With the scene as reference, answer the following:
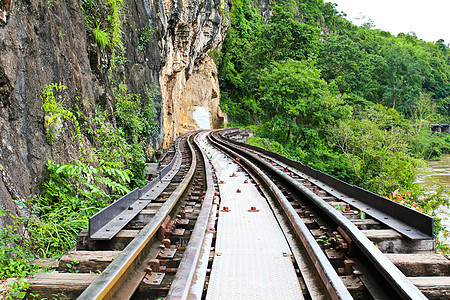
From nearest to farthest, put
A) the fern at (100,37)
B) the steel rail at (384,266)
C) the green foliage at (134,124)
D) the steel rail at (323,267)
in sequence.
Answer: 1. the steel rail at (384,266)
2. the steel rail at (323,267)
3. the green foliage at (134,124)
4. the fern at (100,37)

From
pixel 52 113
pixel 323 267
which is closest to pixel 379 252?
pixel 323 267

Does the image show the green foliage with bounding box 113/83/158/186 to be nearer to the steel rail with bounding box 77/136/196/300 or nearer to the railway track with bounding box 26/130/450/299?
the railway track with bounding box 26/130/450/299

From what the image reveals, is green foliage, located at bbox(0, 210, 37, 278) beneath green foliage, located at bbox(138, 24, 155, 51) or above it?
beneath

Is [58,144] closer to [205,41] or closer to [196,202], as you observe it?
[196,202]

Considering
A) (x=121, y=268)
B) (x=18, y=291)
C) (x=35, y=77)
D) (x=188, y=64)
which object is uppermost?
(x=188, y=64)

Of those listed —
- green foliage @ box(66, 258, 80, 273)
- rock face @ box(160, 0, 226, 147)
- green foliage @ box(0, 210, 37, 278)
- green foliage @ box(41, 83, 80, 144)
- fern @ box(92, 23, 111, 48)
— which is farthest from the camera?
rock face @ box(160, 0, 226, 147)

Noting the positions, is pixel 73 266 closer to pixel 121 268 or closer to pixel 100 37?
pixel 121 268

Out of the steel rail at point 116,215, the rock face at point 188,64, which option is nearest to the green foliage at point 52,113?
the steel rail at point 116,215

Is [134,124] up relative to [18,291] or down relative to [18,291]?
up

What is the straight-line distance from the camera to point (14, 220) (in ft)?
10.4

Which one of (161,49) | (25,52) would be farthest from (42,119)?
(161,49)

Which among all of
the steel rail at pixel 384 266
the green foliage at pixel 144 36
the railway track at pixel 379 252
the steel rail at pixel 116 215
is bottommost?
the railway track at pixel 379 252

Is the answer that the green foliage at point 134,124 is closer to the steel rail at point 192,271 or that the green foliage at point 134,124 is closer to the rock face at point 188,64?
the steel rail at point 192,271

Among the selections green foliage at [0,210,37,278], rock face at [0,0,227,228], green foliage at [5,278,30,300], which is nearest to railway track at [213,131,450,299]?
green foliage at [5,278,30,300]
